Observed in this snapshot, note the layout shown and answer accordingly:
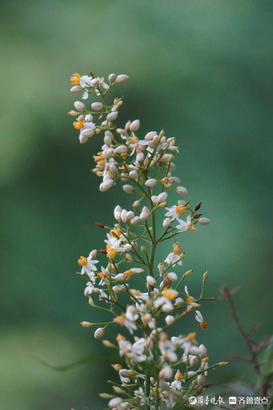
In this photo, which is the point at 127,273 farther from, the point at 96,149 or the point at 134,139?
the point at 96,149

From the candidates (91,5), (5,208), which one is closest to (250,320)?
(5,208)

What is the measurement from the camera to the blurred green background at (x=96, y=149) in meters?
1.75

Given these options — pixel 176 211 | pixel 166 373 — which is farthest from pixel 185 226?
pixel 166 373

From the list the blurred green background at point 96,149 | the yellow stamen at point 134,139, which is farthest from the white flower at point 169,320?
the blurred green background at point 96,149

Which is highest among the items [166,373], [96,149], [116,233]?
[96,149]

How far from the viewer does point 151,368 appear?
1.14 feet

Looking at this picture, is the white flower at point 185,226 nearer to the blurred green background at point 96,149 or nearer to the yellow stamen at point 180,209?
the yellow stamen at point 180,209

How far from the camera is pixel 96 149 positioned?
75.6 inches

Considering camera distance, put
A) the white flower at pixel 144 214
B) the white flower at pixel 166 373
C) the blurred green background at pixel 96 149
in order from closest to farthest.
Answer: the white flower at pixel 166 373 < the white flower at pixel 144 214 < the blurred green background at pixel 96 149

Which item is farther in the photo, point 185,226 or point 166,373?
point 185,226

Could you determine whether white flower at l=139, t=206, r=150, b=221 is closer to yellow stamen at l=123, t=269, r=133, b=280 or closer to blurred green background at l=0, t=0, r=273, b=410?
yellow stamen at l=123, t=269, r=133, b=280

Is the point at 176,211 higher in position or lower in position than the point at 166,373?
higher

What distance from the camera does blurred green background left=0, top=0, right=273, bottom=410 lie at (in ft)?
5.74

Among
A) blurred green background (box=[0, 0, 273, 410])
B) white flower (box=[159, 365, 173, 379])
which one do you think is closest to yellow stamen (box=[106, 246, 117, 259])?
white flower (box=[159, 365, 173, 379])
